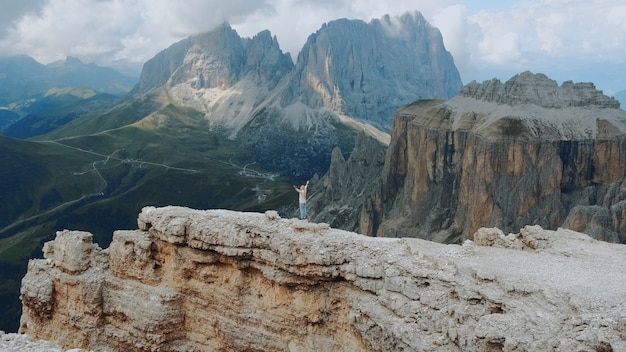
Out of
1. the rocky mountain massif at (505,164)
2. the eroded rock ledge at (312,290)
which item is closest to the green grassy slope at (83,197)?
the rocky mountain massif at (505,164)

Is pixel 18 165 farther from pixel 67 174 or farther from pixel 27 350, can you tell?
pixel 27 350

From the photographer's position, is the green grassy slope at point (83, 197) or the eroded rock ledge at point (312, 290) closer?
the eroded rock ledge at point (312, 290)

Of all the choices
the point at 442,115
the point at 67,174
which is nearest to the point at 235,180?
the point at 67,174

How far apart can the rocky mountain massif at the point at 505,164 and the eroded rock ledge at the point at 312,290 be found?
118ft

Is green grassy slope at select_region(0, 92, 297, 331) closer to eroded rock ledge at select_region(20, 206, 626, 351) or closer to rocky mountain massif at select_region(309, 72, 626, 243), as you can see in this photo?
rocky mountain massif at select_region(309, 72, 626, 243)

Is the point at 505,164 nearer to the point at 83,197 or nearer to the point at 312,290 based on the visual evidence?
the point at 312,290

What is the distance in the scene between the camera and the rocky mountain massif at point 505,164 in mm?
66562

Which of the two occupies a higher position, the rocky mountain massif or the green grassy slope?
the rocky mountain massif

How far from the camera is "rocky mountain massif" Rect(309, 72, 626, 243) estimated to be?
6656cm

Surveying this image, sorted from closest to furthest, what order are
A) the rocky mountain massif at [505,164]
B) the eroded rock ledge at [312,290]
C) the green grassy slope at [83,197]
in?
1. the eroded rock ledge at [312,290]
2. the rocky mountain massif at [505,164]
3. the green grassy slope at [83,197]

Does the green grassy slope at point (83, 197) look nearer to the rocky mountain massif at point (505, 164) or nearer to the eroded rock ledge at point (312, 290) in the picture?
the rocky mountain massif at point (505, 164)

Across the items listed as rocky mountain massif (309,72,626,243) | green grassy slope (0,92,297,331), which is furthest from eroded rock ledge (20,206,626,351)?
green grassy slope (0,92,297,331)

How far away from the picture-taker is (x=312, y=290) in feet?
76.4

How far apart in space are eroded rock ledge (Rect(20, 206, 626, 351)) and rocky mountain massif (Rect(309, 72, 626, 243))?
3596cm
